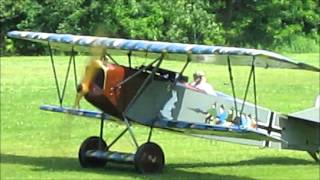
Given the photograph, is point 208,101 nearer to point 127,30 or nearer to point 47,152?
point 47,152

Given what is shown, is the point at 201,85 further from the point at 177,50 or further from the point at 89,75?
the point at 89,75

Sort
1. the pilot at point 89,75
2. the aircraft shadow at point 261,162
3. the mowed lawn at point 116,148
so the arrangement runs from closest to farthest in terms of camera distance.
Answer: the pilot at point 89,75
the mowed lawn at point 116,148
the aircraft shadow at point 261,162

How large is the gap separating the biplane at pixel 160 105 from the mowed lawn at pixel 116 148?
309mm

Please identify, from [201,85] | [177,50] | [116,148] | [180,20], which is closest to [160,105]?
[201,85]

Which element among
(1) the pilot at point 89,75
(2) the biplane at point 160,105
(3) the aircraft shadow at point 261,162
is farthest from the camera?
(3) the aircraft shadow at point 261,162

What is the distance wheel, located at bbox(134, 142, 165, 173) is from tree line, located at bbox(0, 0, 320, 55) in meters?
23.5

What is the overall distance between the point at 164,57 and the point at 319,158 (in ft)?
9.92

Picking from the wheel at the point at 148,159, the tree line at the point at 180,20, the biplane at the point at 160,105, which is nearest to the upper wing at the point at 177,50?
the biplane at the point at 160,105

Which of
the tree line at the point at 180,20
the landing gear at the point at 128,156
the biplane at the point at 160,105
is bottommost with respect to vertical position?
the tree line at the point at 180,20

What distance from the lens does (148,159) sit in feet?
44.5

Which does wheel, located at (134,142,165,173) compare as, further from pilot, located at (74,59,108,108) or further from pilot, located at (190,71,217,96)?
pilot, located at (190,71,217,96)

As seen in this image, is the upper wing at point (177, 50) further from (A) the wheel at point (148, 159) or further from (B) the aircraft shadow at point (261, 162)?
(B) the aircraft shadow at point (261, 162)

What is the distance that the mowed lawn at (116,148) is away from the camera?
13722mm

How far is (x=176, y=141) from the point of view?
17.8 meters
